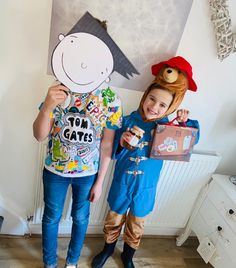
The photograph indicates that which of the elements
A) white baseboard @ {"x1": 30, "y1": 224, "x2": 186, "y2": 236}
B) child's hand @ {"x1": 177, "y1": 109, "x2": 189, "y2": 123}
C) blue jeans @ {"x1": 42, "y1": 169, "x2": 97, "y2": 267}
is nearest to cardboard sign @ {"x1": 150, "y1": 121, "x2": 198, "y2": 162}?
child's hand @ {"x1": 177, "y1": 109, "x2": 189, "y2": 123}

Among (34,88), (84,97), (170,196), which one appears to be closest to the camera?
(84,97)

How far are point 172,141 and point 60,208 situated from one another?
0.60 metres

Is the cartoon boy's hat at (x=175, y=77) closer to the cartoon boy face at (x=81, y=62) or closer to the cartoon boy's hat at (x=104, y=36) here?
the cartoon boy's hat at (x=104, y=36)

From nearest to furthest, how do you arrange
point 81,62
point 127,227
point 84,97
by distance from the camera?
point 81,62
point 84,97
point 127,227

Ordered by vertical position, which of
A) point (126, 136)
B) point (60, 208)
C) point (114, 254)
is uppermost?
point (126, 136)

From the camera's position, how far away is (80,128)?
1038mm

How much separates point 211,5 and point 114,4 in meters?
0.42

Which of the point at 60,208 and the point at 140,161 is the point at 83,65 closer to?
the point at 140,161

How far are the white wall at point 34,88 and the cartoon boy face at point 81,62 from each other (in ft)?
0.82

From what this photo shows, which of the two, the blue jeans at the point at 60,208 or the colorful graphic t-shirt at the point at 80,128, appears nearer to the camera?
the colorful graphic t-shirt at the point at 80,128

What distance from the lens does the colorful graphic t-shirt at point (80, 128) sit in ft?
3.36

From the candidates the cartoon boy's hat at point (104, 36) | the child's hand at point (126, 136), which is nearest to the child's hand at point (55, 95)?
the cartoon boy's hat at point (104, 36)

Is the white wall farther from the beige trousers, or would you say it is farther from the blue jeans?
the beige trousers

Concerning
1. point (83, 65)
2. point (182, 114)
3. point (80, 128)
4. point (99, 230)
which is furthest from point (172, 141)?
point (99, 230)
